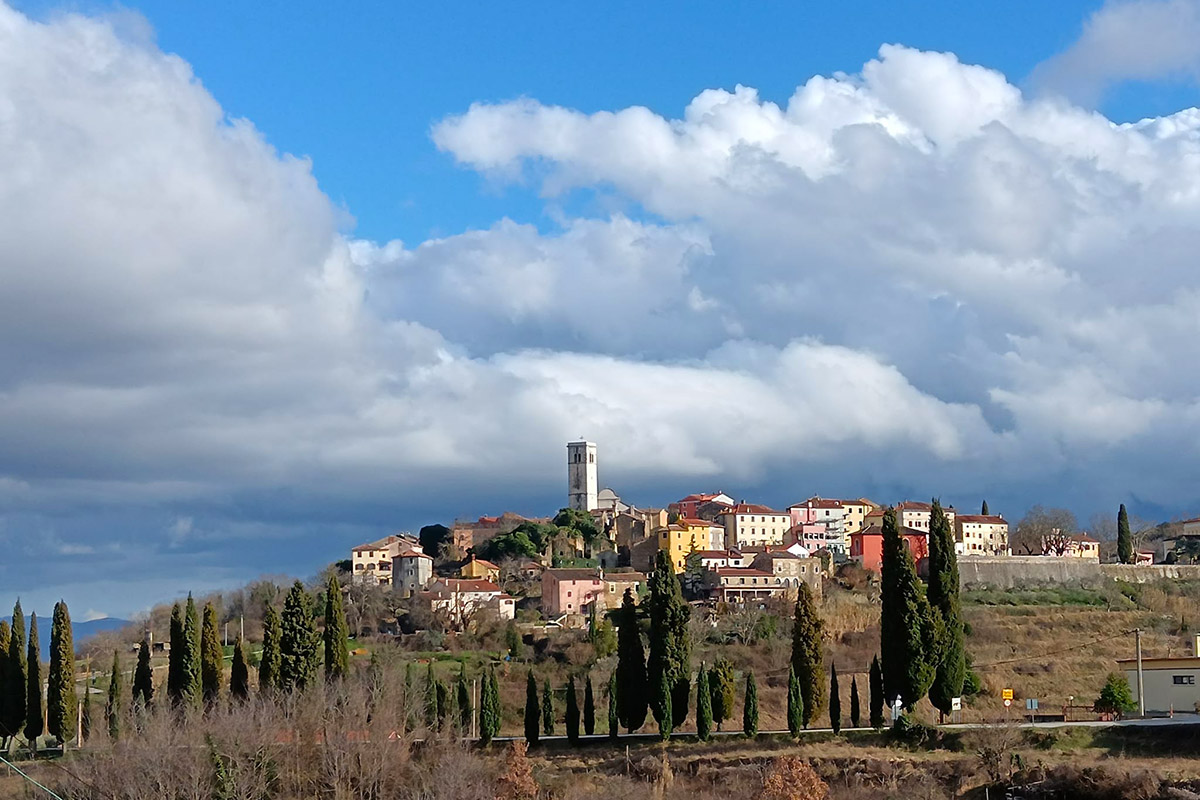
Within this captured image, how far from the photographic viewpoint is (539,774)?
151 feet

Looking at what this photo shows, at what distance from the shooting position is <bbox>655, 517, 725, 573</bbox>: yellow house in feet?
357

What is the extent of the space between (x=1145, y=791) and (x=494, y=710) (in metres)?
23.5

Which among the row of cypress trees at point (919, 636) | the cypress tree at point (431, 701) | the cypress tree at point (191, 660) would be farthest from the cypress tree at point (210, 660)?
the row of cypress trees at point (919, 636)

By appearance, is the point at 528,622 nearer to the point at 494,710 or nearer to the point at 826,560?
the point at 826,560

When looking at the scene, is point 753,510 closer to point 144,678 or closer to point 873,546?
point 873,546

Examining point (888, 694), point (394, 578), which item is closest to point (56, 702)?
point (888, 694)

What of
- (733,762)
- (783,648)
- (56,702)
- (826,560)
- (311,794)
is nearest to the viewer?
(311,794)

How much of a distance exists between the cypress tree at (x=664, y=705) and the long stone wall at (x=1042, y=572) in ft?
139

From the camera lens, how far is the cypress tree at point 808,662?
2008 inches

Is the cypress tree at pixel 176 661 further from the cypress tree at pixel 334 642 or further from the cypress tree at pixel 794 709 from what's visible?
the cypress tree at pixel 794 709

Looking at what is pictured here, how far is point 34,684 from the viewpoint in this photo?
56.4 m

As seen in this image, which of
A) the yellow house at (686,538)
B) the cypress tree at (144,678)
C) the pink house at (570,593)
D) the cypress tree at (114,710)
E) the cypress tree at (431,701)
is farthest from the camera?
the yellow house at (686,538)

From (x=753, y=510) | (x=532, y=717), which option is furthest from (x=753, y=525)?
(x=532, y=717)

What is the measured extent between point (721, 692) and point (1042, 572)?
1817 inches
